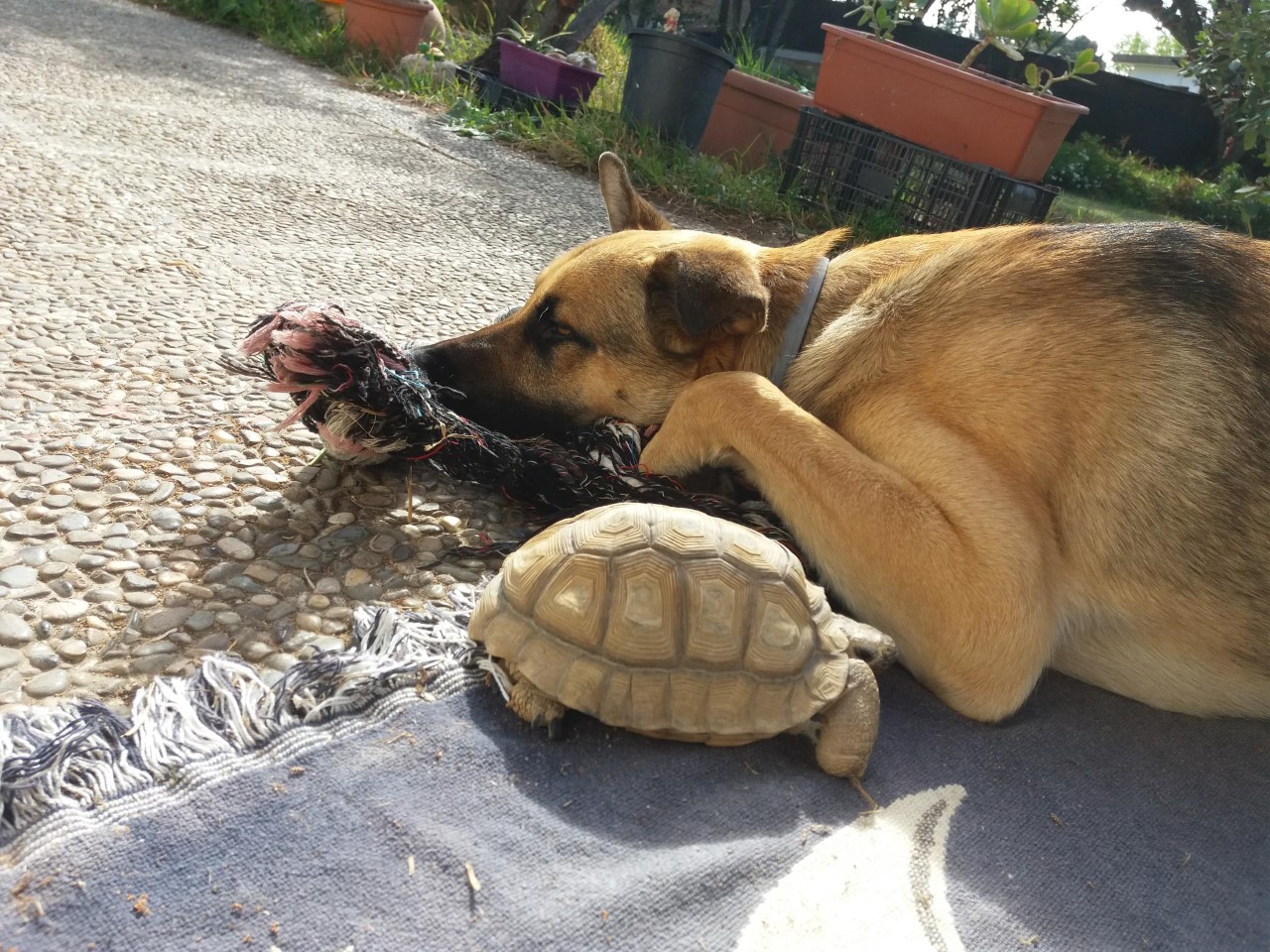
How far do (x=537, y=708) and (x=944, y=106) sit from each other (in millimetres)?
6015

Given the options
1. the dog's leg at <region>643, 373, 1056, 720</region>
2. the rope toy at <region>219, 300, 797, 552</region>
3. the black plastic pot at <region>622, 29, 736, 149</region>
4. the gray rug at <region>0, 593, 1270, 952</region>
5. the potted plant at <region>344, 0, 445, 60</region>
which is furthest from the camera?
the potted plant at <region>344, 0, 445, 60</region>

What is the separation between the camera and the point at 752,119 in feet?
28.6

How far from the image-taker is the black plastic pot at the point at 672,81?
7992 millimetres

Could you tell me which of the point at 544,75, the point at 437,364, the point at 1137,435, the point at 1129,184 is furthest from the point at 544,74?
the point at 1129,184

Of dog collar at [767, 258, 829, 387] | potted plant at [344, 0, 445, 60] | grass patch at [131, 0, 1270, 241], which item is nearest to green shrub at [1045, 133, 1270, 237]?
grass patch at [131, 0, 1270, 241]

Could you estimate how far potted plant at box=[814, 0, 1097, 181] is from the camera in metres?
5.92

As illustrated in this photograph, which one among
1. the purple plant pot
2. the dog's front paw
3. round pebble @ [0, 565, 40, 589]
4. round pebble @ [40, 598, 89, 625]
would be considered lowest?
round pebble @ [40, 598, 89, 625]

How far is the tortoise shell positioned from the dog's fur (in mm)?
464

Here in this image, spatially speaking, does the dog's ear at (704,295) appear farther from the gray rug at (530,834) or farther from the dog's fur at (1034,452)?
the gray rug at (530,834)

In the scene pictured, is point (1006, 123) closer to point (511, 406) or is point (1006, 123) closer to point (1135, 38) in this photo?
point (511, 406)

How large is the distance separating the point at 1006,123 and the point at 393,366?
5.29 m

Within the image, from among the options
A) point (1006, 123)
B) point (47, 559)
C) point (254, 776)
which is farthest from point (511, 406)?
point (1006, 123)

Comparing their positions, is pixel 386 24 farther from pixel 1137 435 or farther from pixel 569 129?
pixel 1137 435

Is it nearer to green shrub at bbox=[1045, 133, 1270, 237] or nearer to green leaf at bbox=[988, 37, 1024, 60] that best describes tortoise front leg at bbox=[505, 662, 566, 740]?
green leaf at bbox=[988, 37, 1024, 60]
